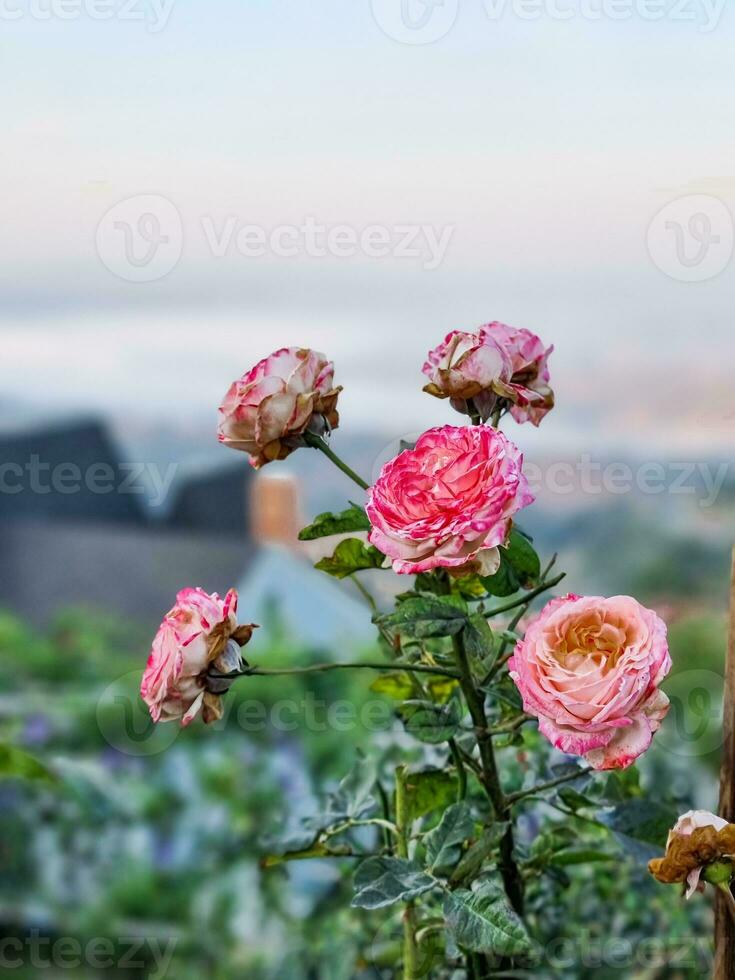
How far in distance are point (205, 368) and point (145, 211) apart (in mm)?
215

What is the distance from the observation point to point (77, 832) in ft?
5.70

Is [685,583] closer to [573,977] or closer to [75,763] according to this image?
[573,977]

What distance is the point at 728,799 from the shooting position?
2.39 feet

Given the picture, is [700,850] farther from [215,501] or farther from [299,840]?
[215,501]

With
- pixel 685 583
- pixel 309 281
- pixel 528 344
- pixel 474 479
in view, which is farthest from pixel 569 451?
pixel 474 479

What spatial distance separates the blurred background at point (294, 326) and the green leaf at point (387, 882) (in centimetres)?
67

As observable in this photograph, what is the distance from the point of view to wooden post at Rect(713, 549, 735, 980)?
722mm

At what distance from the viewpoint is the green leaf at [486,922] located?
633 millimetres

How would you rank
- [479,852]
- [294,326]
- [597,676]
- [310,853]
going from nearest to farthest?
[597,676], [479,852], [310,853], [294,326]
